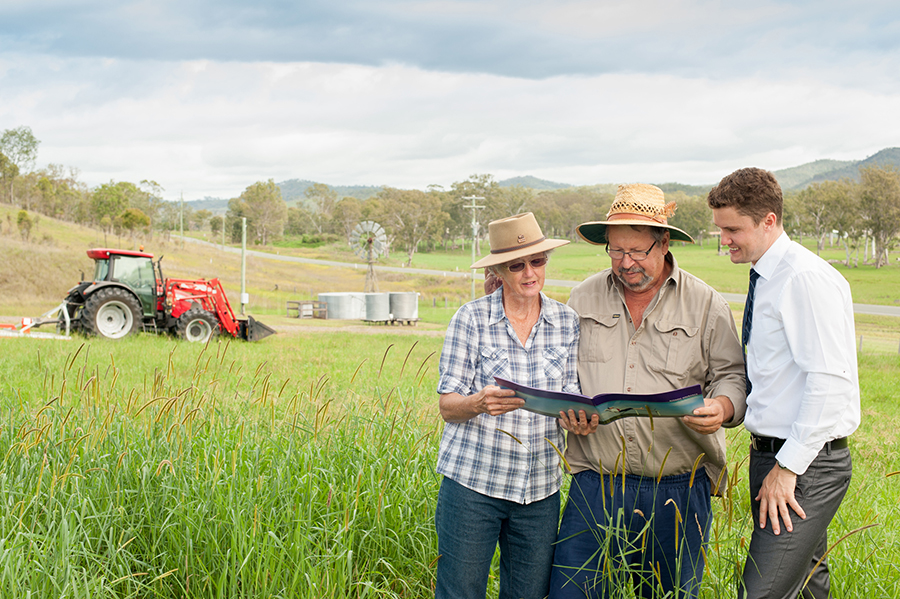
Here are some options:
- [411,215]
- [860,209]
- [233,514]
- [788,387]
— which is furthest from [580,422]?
[411,215]

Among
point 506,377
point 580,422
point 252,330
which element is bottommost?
point 252,330

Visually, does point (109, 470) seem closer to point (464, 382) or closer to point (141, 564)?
point (141, 564)

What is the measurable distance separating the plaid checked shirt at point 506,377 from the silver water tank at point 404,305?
2709cm

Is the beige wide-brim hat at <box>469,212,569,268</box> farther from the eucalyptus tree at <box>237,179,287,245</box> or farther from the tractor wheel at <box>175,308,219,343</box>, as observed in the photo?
the eucalyptus tree at <box>237,179,287,245</box>

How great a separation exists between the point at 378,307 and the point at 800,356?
92.9 feet

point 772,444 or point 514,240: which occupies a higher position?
point 514,240

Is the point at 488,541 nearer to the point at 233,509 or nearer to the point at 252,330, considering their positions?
the point at 233,509

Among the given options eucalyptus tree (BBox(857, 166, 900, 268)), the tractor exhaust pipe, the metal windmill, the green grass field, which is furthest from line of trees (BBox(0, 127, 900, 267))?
the green grass field

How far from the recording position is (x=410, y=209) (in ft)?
277

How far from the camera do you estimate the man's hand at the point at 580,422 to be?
2457 millimetres

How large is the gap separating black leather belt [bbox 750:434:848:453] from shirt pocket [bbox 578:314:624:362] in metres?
0.61

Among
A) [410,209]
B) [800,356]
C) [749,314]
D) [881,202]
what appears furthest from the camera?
[410,209]

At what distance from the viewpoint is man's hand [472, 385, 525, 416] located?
240 centimetres

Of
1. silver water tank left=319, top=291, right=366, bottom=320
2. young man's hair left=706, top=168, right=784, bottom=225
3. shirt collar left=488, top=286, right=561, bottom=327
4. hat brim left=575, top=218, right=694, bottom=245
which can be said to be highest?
young man's hair left=706, top=168, right=784, bottom=225
